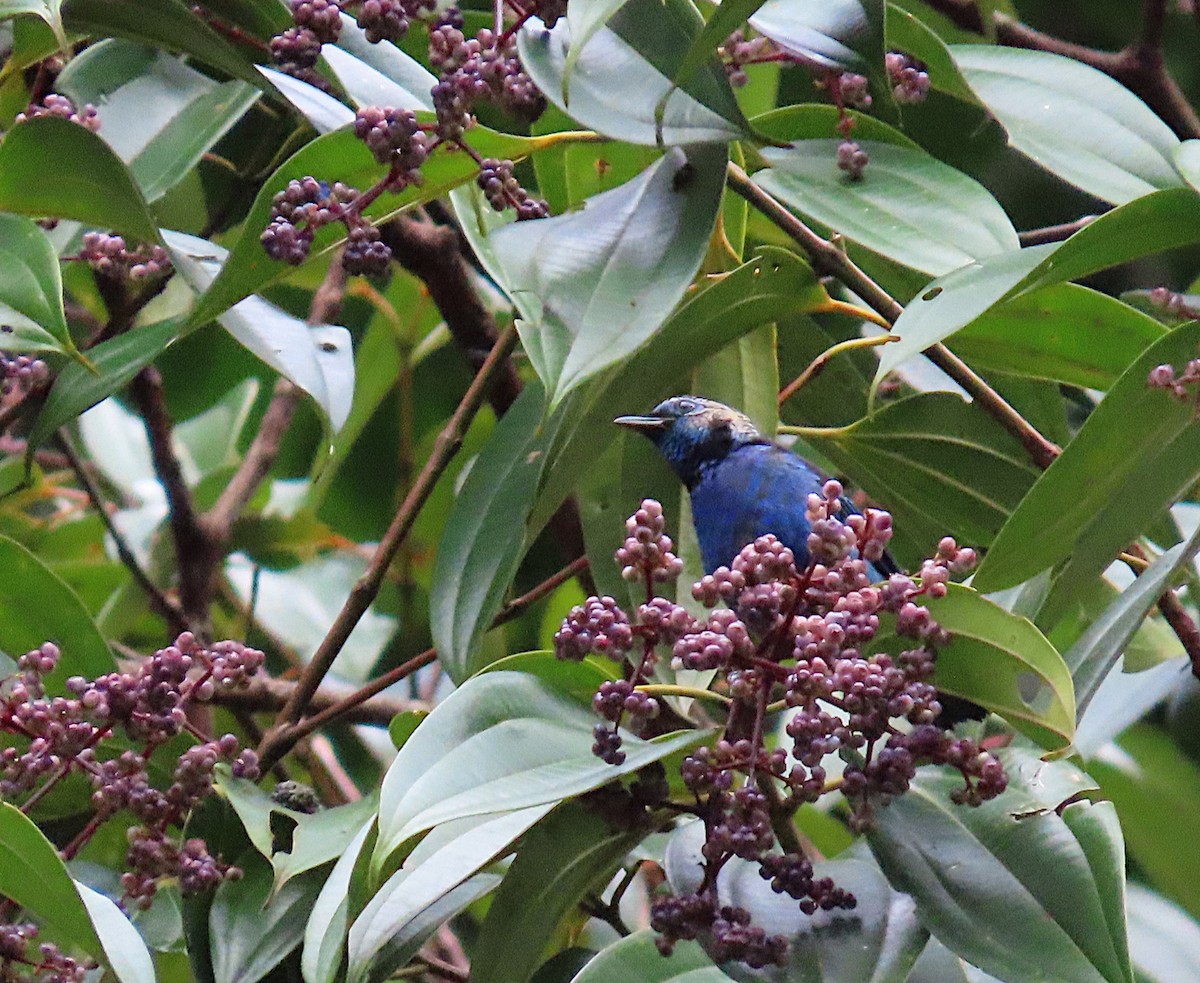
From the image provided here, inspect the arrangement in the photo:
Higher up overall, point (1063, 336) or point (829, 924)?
point (1063, 336)

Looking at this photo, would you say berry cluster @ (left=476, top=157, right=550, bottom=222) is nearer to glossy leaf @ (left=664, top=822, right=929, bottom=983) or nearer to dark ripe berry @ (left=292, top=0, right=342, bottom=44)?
dark ripe berry @ (left=292, top=0, right=342, bottom=44)

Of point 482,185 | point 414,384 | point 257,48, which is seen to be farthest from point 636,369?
point 414,384

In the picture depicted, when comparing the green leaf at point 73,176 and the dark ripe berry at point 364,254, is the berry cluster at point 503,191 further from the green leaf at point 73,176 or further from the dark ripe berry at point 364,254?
the green leaf at point 73,176

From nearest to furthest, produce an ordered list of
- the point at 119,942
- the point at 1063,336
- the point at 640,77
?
1. the point at 119,942
2. the point at 640,77
3. the point at 1063,336

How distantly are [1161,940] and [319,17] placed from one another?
6.72 feet

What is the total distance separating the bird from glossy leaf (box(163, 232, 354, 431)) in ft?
2.19

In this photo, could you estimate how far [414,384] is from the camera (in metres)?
3.48

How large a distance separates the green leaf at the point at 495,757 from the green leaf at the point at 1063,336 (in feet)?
2.11

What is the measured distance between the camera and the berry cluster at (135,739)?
1.44m

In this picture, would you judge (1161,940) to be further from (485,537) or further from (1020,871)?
(485,537)

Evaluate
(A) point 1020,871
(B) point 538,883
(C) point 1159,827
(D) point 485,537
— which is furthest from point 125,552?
(C) point 1159,827

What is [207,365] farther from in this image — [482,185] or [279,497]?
[482,185]

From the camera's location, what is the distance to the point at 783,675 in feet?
4.11

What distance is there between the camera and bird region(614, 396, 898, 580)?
2355mm
